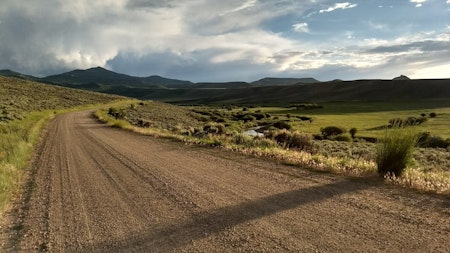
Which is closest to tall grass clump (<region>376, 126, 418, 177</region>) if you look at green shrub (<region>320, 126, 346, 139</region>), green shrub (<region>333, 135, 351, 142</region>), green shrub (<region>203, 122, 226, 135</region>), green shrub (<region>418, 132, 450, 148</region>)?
green shrub (<region>203, 122, 226, 135</region>)

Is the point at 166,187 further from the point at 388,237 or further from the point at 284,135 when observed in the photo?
the point at 284,135

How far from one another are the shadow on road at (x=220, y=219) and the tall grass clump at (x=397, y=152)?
1.20m

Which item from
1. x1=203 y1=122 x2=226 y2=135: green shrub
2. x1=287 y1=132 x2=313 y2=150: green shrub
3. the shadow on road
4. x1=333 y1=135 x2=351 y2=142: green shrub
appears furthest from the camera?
x1=333 y1=135 x2=351 y2=142: green shrub

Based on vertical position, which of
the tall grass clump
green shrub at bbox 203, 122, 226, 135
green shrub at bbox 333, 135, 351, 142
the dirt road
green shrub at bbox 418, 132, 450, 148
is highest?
the tall grass clump

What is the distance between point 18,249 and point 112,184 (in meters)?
4.45

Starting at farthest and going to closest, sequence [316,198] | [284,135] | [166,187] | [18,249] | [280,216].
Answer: [284,135] → [166,187] → [316,198] → [280,216] → [18,249]

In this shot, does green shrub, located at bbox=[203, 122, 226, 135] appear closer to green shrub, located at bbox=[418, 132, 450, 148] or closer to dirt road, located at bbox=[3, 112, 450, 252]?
green shrub, located at bbox=[418, 132, 450, 148]

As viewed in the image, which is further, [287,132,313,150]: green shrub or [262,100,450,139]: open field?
[262,100,450,139]: open field

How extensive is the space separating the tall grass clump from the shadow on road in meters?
1.20

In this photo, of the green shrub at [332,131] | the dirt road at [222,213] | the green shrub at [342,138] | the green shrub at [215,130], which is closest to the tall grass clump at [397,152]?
the dirt road at [222,213]

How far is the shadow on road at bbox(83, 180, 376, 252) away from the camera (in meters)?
6.43

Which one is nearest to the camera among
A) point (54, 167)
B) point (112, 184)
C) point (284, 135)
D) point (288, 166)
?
point (112, 184)

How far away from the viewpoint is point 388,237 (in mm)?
6098

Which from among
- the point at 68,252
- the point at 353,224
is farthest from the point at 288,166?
the point at 68,252
